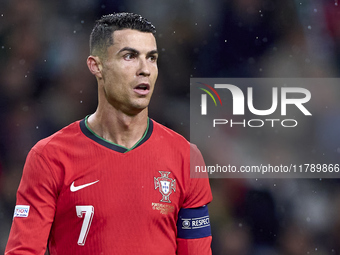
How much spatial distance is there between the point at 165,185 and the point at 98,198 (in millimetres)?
329

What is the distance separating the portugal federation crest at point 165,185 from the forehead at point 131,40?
2.02ft

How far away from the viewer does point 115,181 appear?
2.48 meters

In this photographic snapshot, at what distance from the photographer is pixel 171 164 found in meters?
2.59

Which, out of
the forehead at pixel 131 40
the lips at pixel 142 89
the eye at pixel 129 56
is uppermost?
the forehead at pixel 131 40

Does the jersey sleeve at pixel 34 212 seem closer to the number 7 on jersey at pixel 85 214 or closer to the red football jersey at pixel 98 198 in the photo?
the red football jersey at pixel 98 198

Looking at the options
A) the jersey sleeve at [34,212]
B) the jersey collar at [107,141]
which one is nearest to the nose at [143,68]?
the jersey collar at [107,141]

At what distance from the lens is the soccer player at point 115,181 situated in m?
2.42

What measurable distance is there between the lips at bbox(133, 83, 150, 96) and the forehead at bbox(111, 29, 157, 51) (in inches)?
6.7

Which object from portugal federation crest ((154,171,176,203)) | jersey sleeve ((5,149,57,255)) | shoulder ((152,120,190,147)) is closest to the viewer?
jersey sleeve ((5,149,57,255))

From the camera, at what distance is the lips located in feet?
8.11

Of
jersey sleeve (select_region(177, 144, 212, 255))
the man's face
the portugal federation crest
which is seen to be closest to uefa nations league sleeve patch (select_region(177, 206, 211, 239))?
jersey sleeve (select_region(177, 144, 212, 255))

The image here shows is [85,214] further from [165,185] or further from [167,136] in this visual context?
[167,136]

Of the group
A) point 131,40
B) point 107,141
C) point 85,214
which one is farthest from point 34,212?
point 131,40

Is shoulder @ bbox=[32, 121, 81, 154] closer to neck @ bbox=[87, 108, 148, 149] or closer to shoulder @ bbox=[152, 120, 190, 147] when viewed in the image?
neck @ bbox=[87, 108, 148, 149]
